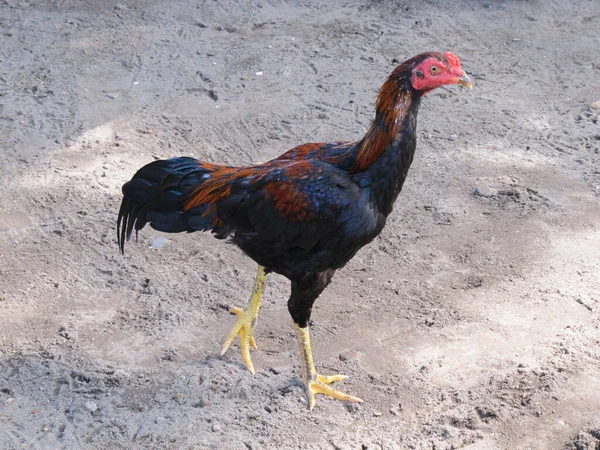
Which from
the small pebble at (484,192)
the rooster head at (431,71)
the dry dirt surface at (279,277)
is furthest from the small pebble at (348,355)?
the small pebble at (484,192)

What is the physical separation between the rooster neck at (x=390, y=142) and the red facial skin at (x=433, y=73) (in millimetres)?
56

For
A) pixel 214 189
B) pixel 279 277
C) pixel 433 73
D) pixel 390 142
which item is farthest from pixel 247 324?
pixel 433 73

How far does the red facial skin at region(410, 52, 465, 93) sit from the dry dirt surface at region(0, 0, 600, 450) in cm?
202

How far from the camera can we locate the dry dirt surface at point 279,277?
5.16 m

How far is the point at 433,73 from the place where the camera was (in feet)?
15.2

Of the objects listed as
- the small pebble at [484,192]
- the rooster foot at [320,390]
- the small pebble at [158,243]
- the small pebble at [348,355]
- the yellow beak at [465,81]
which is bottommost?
the small pebble at [158,243]

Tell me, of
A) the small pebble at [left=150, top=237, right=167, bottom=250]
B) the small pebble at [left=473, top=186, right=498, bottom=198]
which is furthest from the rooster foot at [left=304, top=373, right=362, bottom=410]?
the small pebble at [left=473, top=186, right=498, bottom=198]

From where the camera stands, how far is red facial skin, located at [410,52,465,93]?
460cm

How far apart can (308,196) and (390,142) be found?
22.6 inches

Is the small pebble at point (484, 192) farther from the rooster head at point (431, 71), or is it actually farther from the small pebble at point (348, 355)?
the rooster head at point (431, 71)

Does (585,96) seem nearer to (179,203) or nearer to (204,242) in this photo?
(204,242)

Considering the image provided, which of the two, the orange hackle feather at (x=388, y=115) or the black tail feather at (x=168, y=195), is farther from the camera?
the black tail feather at (x=168, y=195)

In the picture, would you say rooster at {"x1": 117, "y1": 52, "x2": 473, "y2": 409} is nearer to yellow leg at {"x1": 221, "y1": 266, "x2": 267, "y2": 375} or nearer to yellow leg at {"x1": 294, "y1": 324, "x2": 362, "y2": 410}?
yellow leg at {"x1": 294, "y1": 324, "x2": 362, "y2": 410}

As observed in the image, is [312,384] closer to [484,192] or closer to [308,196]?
[308,196]
